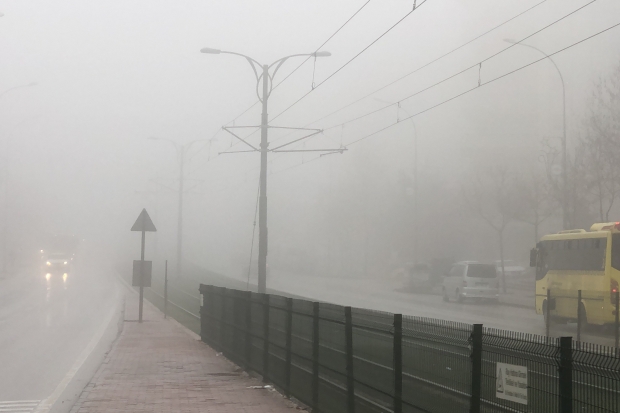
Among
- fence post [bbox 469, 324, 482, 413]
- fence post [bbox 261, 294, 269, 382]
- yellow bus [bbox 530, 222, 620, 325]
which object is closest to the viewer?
fence post [bbox 469, 324, 482, 413]

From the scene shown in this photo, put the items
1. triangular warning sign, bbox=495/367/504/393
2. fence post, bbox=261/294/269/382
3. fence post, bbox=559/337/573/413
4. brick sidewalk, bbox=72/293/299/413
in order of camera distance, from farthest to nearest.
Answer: fence post, bbox=261/294/269/382, brick sidewalk, bbox=72/293/299/413, triangular warning sign, bbox=495/367/504/393, fence post, bbox=559/337/573/413

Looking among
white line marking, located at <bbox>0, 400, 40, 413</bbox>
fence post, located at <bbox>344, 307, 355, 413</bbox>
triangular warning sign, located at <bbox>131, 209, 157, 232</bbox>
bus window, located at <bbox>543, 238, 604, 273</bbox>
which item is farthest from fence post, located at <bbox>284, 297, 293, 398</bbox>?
bus window, located at <bbox>543, 238, 604, 273</bbox>

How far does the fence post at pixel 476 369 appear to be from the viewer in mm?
6000

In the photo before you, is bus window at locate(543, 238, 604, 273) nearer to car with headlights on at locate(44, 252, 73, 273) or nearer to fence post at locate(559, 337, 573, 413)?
fence post at locate(559, 337, 573, 413)

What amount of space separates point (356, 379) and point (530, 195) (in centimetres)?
4286

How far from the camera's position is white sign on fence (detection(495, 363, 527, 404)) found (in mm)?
5490

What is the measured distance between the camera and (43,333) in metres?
22.5

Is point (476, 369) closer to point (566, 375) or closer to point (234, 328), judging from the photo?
point (566, 375)

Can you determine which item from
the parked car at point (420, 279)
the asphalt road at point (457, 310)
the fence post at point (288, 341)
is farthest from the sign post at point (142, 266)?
the parked car at point (420, 279)

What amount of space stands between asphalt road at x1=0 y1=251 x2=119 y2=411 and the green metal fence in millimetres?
3856

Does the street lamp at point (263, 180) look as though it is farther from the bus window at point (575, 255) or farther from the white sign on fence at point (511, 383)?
the white sign on fence at point (511, 383)

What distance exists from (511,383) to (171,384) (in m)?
7.86

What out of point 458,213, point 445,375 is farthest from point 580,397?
point 458,213

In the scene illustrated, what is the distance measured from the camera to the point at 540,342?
5449 mm
